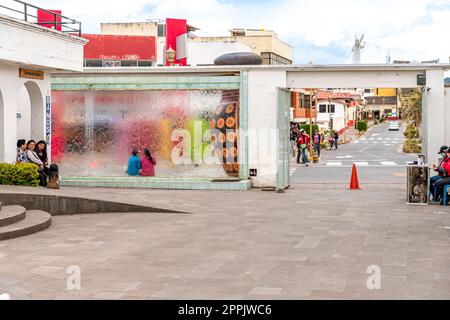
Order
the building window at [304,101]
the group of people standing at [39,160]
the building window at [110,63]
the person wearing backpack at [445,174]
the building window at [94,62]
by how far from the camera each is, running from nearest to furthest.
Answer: the person wearing backpack at [445,174] → the group of people standing at [39,160] → the building window at [110,63] → the building window at [94,62] → the building window at [304,101]

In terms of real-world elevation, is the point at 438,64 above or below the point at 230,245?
above

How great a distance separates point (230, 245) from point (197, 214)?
3878 millimetres

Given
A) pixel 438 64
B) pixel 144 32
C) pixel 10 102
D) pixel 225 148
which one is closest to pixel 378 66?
pixel 438 64

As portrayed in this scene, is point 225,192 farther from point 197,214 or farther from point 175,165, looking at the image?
point 197,214

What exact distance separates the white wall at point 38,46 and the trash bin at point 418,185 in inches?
365

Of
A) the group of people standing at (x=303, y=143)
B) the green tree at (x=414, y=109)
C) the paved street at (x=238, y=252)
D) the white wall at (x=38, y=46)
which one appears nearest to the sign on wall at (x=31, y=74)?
the white wall at (x=38, y=46)

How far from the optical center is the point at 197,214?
1484 cm

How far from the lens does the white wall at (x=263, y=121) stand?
20.5 meters

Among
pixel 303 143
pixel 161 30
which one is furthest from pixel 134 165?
pixel 161 30

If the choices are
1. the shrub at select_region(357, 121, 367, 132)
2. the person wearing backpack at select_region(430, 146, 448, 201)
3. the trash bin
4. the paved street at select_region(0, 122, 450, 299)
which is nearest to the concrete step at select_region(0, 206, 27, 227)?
the paved street at select_region(0, 122, 450, 299)

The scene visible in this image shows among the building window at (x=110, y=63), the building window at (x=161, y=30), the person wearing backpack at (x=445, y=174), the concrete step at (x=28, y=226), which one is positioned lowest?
the concrete step at (x=28, y=226)

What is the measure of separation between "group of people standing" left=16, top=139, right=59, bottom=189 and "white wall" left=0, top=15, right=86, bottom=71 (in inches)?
79.4

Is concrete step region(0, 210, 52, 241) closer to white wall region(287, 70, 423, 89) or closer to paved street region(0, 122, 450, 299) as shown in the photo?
paved street region(0, 122, 450, 299)

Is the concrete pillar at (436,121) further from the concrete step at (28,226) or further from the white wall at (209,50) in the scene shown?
the white wall at (209,50)
